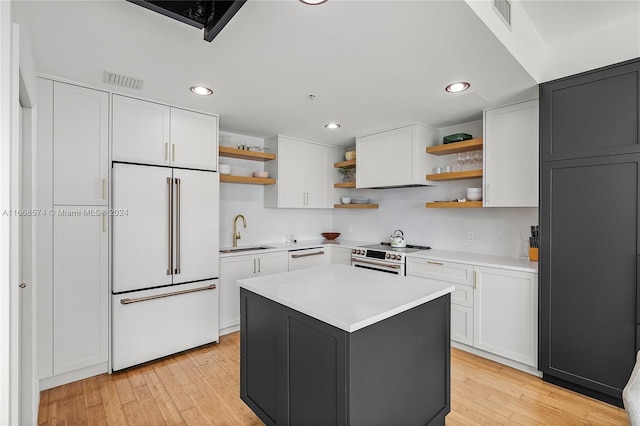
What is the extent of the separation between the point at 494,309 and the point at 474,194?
1.16 meters

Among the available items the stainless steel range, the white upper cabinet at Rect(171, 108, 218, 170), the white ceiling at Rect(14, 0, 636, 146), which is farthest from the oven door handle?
the white upper cabinet at Rect(171, 108, 218, 170)

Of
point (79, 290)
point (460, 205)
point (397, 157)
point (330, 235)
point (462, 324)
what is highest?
point (397, 157)

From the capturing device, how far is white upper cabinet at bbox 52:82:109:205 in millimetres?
2395

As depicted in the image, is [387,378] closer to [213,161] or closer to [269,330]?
[269,330]

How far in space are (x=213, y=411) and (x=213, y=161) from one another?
7.28ft

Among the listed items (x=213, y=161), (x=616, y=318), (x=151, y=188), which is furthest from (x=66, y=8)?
(x=616, y=318)

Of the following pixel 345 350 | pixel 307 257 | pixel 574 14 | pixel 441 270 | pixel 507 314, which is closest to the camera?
pixel 345 350

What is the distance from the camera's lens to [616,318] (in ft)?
7.02

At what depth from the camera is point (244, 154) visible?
382 centimetres

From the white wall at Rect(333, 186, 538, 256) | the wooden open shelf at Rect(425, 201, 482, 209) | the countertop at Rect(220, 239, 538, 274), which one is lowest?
the countertop at Rect(220, 239, 538, 274)

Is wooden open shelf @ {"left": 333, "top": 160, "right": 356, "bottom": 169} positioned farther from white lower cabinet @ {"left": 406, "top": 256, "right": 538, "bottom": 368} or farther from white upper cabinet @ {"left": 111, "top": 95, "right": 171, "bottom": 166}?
white upper cabinet @ {"left": 111, "top": 95, "right": 171, "bottom": 166}

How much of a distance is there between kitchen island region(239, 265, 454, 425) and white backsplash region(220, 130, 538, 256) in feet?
5.97

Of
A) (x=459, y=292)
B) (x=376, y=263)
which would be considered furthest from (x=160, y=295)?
(x=459, y=292)

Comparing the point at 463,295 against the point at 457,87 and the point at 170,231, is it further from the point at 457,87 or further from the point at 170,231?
the point at 170,231
